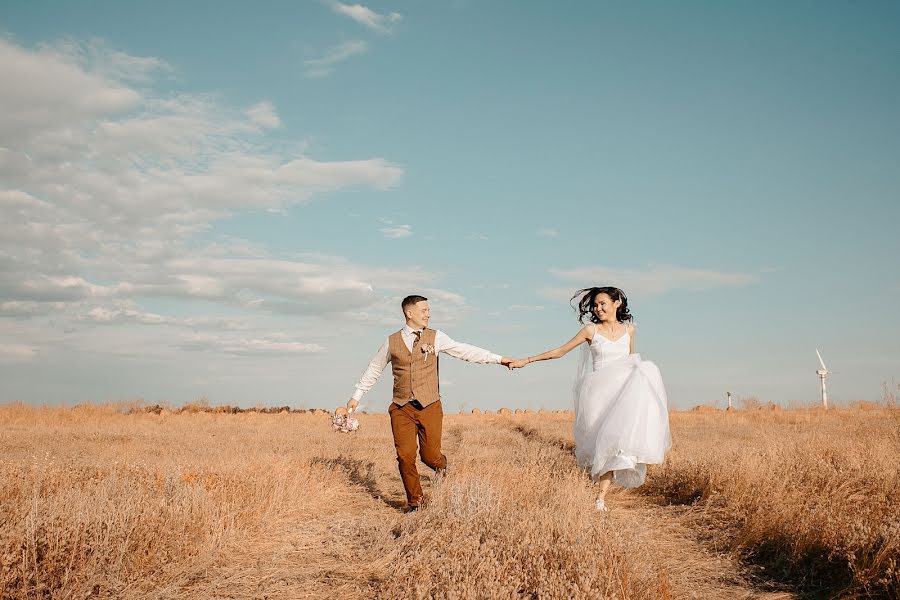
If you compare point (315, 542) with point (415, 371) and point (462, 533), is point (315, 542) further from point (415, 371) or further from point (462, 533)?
point (415, 371)

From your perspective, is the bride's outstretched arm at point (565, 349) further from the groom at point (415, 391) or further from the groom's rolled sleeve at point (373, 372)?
the groom's rolled sleeve at point (373, 372)

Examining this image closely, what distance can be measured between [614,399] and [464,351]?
202cm

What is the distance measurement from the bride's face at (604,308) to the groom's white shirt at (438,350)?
144cm

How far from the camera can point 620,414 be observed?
340 inches

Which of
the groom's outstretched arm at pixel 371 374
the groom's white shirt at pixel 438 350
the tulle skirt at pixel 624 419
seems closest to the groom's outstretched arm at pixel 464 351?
the groom's white shirt at pixel 438 350

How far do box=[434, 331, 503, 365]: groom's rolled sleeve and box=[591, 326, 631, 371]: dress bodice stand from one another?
4.46 ft

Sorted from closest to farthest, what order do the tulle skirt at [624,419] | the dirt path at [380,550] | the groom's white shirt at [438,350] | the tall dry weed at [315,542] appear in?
the tall dry weed at [315,542] < the dirt path at [380,550] < the tulle skirt at [624,419] < the groom's white shirt at [438,350]

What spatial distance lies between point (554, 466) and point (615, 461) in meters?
3.67

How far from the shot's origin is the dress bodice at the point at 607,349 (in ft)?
30.2

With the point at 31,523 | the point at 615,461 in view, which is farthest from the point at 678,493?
the point at 31,523

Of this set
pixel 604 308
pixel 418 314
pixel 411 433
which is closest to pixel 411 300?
pixel 418 314

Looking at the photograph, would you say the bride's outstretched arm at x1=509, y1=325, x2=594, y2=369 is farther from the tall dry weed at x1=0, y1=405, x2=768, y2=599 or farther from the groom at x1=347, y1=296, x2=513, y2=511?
the tall dry weed at x1=0, y1=405, x2=768, y2=599

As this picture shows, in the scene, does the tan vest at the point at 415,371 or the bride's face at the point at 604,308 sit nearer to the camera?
the tan vest at the point at 415,371

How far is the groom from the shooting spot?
334 inches
